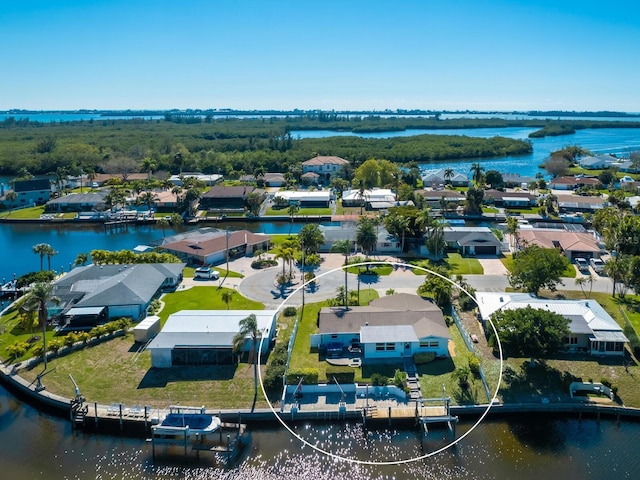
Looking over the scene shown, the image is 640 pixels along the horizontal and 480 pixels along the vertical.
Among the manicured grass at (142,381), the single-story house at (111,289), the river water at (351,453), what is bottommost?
the river water at (351,453)

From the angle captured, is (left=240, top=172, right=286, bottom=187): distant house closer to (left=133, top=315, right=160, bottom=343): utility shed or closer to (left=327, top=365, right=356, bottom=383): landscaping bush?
(left=133, top=315, right=160, bottom=343): utility shed

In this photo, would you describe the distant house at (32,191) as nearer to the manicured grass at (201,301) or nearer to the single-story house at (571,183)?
the manicured grass at (201,301)

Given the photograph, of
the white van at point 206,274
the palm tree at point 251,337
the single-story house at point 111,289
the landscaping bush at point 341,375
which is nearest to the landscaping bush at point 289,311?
the palm tree at point 251,337

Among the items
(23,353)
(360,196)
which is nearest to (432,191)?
(360,196)

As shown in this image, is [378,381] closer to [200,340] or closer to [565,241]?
[200,340]

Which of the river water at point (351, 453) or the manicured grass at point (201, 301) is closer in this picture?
the river water at point (351, 453)

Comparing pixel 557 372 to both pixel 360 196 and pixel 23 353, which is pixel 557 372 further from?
pixel 360 196
